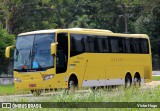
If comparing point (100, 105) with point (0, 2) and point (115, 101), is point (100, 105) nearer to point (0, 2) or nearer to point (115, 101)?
point (115, 101)

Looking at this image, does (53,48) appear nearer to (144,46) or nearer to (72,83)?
(72,83)

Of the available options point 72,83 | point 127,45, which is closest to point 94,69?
point 72,83

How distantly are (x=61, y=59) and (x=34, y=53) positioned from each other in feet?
4.44

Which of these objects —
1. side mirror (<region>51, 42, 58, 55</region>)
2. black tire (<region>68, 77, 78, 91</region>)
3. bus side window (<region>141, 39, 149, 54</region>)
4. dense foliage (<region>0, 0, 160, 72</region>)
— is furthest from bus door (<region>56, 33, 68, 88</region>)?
dense foliage (<region>0, 0, 160, 72</region>)

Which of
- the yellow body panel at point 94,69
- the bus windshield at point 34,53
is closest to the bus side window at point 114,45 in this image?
the yellow body panel at point 94,69

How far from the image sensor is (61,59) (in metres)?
23.8

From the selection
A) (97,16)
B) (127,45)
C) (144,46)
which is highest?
(127,45)

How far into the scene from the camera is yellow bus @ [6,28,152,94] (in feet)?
76.8

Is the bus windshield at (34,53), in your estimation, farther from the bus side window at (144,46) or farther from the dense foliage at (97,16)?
the dense foliage at (97,16)

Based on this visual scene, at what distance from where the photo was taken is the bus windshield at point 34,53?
23.4 metres

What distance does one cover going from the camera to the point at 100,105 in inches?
496

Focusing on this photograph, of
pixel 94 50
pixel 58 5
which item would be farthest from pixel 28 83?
pixel 58 5

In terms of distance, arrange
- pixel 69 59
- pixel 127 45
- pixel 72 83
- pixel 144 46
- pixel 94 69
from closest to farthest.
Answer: pixel 69 59 → pixel 72 83 → pixel 94 69 → pixel 127 45 → pixel 144 46

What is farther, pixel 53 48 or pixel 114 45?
pixel 114 45
